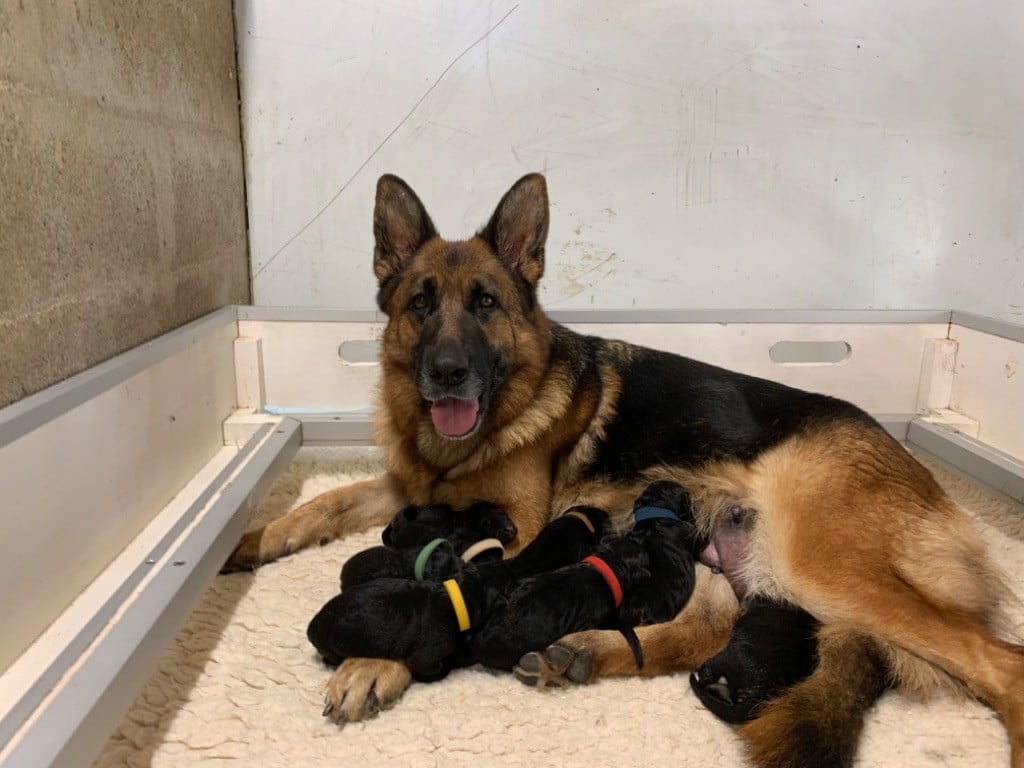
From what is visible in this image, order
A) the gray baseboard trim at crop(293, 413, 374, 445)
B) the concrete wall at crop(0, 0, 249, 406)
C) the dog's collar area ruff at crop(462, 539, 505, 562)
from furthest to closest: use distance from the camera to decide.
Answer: the gray baseboard trim at crop(293, 413, 374, 445)
the dog's collar area ruff at crop(462, 539, 505, 562)
the concrete wall at crop(0, 0, 249, 406)

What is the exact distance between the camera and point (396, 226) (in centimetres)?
263

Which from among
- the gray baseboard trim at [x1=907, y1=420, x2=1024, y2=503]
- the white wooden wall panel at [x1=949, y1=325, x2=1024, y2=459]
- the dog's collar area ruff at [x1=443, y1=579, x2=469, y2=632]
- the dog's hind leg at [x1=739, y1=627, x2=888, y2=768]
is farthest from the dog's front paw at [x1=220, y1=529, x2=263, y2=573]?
the white wooden wall panel at [x1=949, y1=325, x2=1024, y2=459]

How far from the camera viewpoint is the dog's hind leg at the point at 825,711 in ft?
4.95

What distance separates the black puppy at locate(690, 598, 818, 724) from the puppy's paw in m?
0.28

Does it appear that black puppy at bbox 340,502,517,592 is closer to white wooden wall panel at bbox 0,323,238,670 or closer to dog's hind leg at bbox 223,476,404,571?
dog's hind leg at bbox 223,476,404,571

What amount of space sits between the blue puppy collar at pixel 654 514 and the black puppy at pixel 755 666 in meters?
0.44

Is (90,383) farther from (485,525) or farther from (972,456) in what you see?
(972,456)

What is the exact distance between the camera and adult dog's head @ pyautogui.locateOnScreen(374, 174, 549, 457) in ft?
7.83

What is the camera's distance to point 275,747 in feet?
5.28

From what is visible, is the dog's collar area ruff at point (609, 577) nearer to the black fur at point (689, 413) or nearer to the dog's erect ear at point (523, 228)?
the black fur at point (689, 413)

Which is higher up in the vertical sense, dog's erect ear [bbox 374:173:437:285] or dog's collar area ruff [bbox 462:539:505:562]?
dog's erect ear [bbox 374:173:437:285]

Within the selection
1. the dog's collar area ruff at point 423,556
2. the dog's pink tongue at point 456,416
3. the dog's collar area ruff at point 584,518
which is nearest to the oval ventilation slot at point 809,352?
the dog's collar area ruff at point 584,518

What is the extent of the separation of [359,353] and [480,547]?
64.6 inches

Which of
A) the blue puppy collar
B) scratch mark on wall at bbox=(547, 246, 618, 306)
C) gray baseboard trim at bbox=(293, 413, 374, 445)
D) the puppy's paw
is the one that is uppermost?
scratch mark on wall at bbox=(547, 246, 618, 306)
